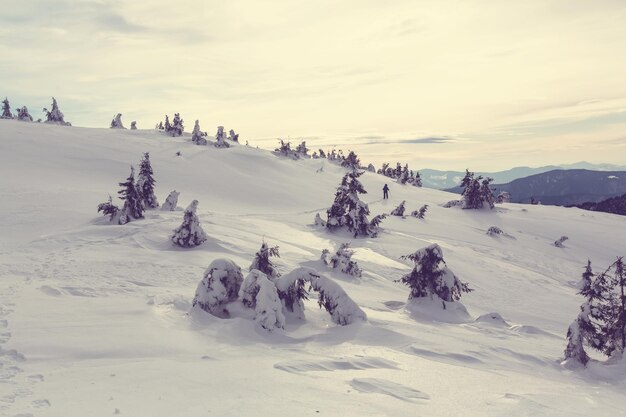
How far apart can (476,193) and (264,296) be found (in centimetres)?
3729

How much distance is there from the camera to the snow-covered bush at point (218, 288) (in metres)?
10.0

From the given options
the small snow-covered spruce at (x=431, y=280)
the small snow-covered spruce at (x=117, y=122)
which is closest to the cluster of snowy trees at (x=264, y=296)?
the small snow-covered spruce at (x=431, y=280)

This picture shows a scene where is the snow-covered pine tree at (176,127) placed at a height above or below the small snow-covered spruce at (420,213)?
above

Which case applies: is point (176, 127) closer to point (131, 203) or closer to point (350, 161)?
point (350, 161)

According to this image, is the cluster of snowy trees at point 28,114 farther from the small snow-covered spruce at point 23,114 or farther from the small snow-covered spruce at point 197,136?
the small snow-covered spruce at point 197,136

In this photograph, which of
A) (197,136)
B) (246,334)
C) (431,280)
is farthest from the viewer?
(197,136)

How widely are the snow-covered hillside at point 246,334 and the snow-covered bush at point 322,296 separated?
36cm

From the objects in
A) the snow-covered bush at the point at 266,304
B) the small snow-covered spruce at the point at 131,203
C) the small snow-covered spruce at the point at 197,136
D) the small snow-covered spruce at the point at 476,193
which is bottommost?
the snow-covered bush at the point at 266,304

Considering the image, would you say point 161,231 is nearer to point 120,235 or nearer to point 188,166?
point 120,235

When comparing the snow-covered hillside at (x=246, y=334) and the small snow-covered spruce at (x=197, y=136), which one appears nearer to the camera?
the snow-covered hillside at (x=246, y=334)

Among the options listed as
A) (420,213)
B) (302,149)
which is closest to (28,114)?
(302,149)

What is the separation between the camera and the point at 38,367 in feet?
21.4

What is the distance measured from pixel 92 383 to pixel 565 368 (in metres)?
9.36

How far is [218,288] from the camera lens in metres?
10.2
